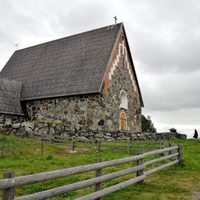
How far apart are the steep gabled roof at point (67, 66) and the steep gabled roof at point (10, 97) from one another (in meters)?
0.62

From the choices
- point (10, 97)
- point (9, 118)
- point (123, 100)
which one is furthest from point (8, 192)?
point (10, 97)

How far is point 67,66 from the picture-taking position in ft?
85.2

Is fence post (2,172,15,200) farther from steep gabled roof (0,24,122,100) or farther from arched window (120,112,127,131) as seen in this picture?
arched window (120,112,127,131)

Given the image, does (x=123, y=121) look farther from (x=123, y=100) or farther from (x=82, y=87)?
(x=82, y=87)

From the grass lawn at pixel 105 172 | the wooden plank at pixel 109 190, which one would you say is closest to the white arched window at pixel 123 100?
the grass lawn at pixel 105 172

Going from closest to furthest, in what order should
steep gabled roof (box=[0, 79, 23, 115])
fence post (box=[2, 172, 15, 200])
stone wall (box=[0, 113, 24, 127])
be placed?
fence post (box=[2, 172, 15, 200])
stone wall (box=[0, 113, 24, 127])
steep gabled roof (box=[0, 79, 23, 115])

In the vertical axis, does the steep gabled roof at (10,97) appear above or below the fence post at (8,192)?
above

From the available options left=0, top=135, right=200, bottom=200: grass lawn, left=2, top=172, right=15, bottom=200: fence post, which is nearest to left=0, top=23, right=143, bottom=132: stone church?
left=0, top=135, right=200, bottom=200: grass lawn

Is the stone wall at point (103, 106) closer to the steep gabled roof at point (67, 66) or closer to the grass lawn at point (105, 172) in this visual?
the steep gabled roof at point (67, 66)

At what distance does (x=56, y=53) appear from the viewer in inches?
1128

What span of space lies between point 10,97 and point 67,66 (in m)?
5.37

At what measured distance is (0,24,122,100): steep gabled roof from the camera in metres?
23.4

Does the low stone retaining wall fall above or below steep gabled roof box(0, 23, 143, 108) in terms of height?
below

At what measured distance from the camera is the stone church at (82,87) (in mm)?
22631
